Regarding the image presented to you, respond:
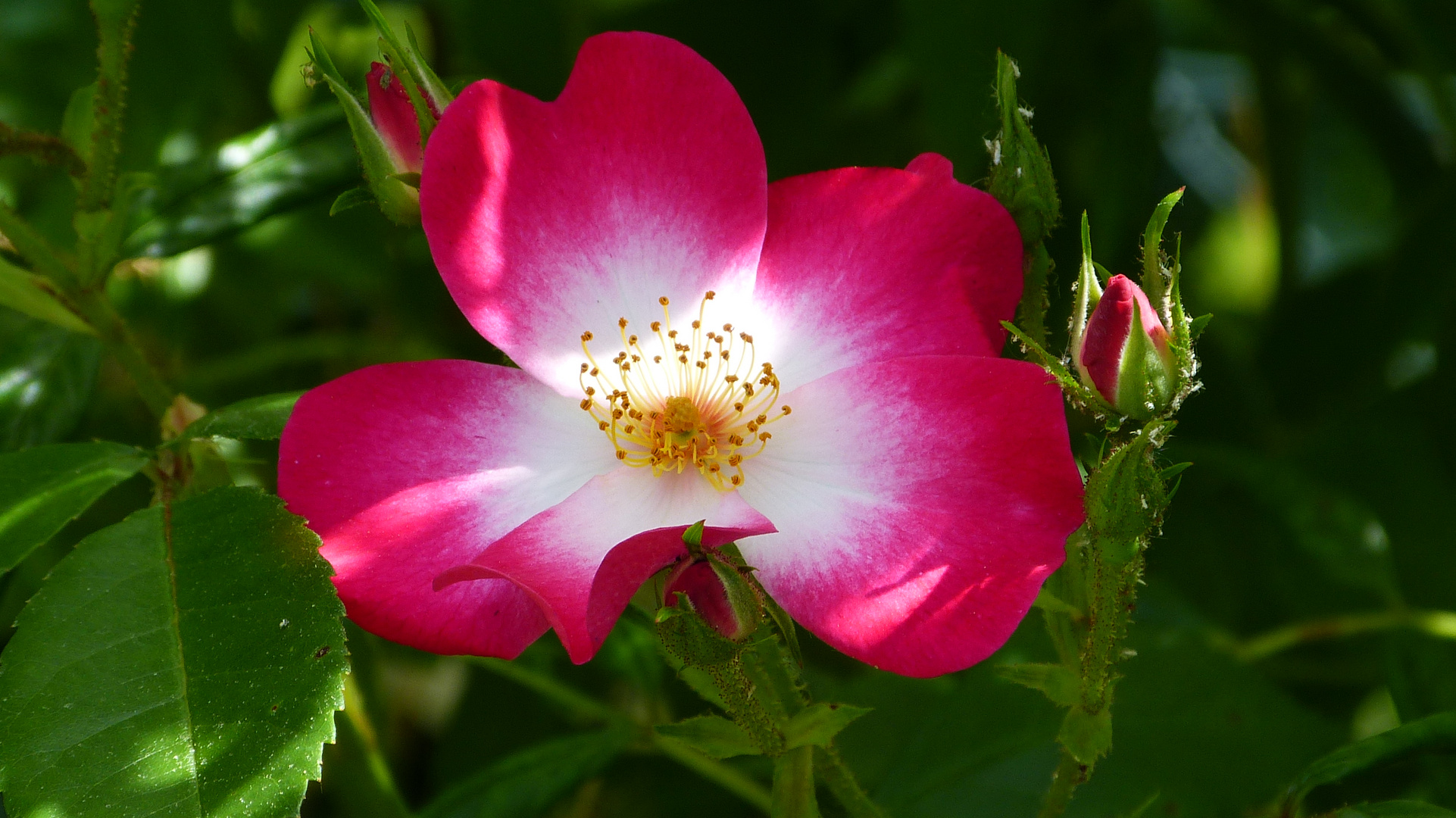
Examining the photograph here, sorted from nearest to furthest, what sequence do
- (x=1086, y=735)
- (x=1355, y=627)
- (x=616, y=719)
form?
(x=1086, y=735) < (x=616, y=719) < (x=1355, y=627)

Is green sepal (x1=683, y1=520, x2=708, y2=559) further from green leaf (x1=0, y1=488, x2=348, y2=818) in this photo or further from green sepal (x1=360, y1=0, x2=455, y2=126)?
green sepal (x1=360, y1=0, x2=455, y2=126)

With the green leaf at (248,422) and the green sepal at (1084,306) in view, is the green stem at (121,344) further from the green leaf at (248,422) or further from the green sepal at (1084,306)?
the green sepal at (1084,306)

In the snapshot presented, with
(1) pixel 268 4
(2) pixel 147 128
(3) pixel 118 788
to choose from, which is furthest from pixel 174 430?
(1) pixel 268 4

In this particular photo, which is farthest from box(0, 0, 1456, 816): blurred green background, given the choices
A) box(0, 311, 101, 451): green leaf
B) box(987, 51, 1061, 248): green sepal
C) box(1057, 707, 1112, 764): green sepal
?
box(987, 51, 1061, 248): green sepal

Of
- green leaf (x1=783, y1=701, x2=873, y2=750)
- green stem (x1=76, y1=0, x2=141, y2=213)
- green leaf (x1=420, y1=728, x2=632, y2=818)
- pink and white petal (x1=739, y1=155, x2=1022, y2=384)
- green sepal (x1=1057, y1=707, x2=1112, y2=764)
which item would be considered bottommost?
green sepal (x1=1057, y1=707, x2=1112, y2=764)

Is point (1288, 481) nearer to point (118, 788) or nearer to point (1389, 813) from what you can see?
point (1389, 813)

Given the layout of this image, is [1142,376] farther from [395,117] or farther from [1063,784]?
[395,117]

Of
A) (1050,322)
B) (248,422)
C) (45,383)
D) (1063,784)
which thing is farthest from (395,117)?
(1050,322)
